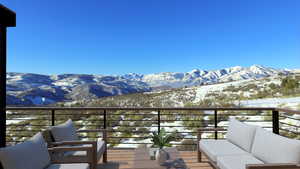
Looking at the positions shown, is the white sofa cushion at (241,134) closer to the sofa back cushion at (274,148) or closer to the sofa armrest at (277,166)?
the sofa back cushion at (274,148)

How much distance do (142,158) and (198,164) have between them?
1.24 m

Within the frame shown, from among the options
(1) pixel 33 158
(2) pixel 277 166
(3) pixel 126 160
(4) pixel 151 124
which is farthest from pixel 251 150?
(4) pixel 151 124

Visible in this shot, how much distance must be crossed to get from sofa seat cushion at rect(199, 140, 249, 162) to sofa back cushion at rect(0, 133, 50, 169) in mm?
2137

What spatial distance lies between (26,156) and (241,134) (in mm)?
2793

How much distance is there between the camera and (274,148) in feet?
6.93

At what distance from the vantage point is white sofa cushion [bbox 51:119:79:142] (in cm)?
273

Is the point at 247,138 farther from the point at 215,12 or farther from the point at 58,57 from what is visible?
the point at 58,57

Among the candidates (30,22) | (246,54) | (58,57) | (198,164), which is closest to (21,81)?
(58,57)

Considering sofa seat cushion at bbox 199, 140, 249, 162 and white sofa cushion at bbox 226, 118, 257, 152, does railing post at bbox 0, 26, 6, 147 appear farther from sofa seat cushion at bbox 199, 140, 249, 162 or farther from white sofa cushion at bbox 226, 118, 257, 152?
white sofa cushion at bbox 226, 118, 257, 152

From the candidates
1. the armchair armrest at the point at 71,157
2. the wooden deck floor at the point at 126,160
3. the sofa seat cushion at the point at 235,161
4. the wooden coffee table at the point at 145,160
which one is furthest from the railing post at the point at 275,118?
the armchair armrest at the point at 71,157

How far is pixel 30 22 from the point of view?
31.9ft

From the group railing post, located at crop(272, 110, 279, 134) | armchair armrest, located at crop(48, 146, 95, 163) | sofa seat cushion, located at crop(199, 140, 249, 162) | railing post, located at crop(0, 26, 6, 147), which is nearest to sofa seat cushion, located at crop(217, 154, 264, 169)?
sofa seat cushion, located at crop(199, 140, 249, 162)

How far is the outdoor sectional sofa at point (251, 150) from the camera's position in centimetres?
187

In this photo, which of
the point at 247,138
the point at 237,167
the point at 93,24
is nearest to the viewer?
the point at 237,167
